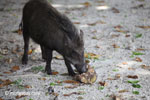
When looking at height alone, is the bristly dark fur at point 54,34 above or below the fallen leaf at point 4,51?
above

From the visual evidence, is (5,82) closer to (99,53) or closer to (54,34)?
(54,34)

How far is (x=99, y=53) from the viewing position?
6.71m

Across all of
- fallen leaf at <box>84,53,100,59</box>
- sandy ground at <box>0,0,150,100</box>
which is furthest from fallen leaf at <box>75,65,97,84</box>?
fallen leaf at <box>84,53,100,59</box>

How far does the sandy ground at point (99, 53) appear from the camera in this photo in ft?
15.5

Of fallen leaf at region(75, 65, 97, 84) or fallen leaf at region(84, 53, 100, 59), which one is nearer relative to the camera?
fallen leaf at region(75, 65, 97, 84)

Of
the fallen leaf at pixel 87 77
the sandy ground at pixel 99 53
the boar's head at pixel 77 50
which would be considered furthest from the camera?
the boar's head at pixel 77 50

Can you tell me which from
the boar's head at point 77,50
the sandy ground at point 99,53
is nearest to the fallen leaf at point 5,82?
the sandy ground at point 99,53

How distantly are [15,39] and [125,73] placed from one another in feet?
12.8

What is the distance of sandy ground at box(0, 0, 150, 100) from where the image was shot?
4.73 meters

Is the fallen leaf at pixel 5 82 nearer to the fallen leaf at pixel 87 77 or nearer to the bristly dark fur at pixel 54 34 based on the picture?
the bristly dark fur at pixel 54 34

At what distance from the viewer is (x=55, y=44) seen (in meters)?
5.41

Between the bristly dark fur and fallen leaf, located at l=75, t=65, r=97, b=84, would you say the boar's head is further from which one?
fallen leaf, located at l=75, t=65, r=97, b=84

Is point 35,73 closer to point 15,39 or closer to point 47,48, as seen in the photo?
point 47,48

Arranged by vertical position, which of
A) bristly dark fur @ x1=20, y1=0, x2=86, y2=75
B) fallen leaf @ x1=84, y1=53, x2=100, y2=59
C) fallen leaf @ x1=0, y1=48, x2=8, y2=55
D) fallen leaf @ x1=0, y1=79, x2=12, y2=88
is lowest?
fallen leaf @ x1=0, y1=79, x2=12, y2=88
